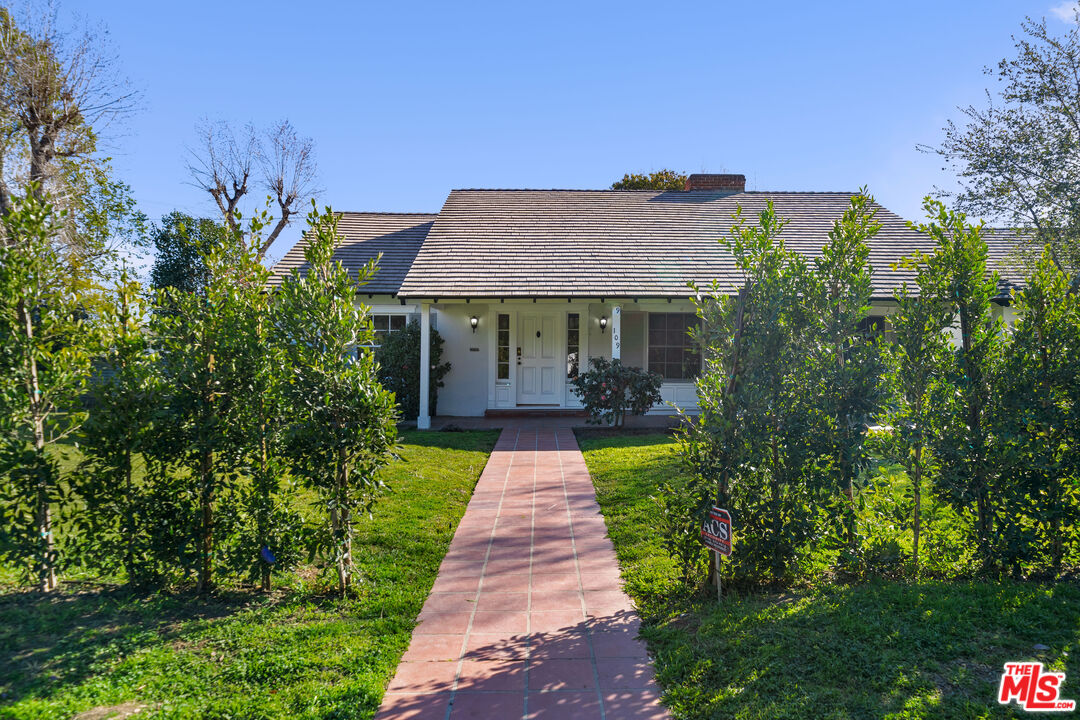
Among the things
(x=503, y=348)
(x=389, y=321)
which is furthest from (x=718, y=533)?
(x=389, y=321)

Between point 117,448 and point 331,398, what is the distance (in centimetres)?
151

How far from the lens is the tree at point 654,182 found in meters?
32.3

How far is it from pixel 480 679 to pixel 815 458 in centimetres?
282

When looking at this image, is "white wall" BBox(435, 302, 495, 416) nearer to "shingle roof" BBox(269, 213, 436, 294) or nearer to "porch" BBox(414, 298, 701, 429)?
"porch" BBox(414, 298, 701, 429)

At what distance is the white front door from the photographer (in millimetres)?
14875

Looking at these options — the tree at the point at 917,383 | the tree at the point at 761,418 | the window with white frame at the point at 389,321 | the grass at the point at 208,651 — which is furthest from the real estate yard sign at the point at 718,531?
the window with white frame at the point at 389,321

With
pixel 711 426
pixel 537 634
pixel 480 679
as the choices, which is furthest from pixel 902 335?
pixel 480 679

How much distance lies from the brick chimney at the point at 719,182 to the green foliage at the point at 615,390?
9.77 meters

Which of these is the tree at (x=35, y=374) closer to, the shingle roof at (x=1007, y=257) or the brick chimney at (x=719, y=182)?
the shingle roof at (x=1007, y=257)

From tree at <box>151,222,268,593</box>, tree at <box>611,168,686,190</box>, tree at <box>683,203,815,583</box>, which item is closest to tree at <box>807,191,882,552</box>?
tree at <box>683,203,815,583</box>

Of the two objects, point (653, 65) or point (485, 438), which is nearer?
point (653, 65)

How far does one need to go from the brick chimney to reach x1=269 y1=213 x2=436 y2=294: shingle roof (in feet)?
28.2

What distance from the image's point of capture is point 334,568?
15.6 feet

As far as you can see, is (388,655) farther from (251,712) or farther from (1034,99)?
(1034,99)
